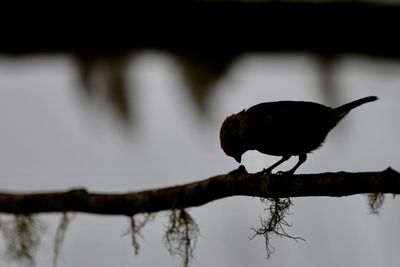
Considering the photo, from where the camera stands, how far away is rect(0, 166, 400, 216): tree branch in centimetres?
119

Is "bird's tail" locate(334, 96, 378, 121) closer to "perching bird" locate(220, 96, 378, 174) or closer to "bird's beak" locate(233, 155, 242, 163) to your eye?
"perching bird" locate(220, 96, 378, 174)

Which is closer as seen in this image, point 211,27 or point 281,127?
point 211,27

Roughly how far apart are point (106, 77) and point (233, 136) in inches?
20.5

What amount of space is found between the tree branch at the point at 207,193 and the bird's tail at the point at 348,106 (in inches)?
16.9

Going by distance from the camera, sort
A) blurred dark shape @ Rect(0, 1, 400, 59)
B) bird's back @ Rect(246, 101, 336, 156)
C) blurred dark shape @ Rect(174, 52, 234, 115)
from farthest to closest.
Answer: bird's back @ Rect(246, 101, 336, 156) → blurred dark shape @ Rect(174, 52, 234, 115) → blurred dark shape @ Rect(0, 1, 400, 59)

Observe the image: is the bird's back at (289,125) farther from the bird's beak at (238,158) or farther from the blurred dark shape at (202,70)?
the blurred dark shape at (202,70)

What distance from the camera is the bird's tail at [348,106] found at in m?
1.77

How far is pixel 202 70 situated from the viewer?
1399 mm

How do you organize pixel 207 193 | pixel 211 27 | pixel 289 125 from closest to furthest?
pixel 211 27 → pixel 207 193 → pixel 289 125

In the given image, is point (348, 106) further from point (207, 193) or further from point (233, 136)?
point (207, 193)

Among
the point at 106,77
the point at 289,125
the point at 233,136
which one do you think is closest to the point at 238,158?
the point at 233,136

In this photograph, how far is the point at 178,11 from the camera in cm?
123

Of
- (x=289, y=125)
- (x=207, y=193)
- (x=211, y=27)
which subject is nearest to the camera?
(x=211, y=27)

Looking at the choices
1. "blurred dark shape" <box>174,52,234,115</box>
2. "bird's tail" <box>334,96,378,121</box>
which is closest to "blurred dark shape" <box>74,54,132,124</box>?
"blurred dark shape" <box>174,52,234,115</box>
